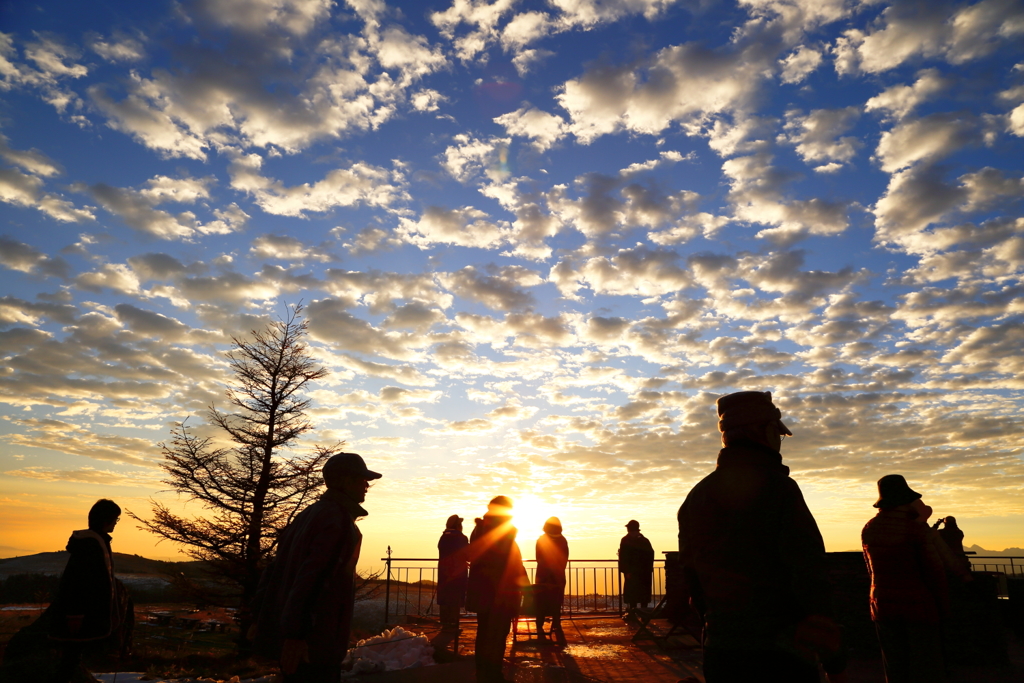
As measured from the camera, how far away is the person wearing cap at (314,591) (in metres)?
3.59

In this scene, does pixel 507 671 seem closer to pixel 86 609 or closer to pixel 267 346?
pixel 86 609

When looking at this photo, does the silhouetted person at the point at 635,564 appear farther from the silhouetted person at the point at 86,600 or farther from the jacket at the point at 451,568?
the silhouetted person at the point at 86,600

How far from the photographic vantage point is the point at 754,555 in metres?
2.81

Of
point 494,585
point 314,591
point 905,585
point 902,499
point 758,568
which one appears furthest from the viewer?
point 494,585

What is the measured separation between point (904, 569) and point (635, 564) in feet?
37.2

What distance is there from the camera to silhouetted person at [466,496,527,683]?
23.9 feet

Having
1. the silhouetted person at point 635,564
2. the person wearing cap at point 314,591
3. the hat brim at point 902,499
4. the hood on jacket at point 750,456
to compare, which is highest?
the hood on jacket at point 750,456

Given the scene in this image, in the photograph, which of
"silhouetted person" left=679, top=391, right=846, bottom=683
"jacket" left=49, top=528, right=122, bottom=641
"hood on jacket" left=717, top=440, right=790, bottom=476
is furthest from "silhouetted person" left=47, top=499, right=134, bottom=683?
"hood on jacket" left=717, top=440, right=790, bottom=476

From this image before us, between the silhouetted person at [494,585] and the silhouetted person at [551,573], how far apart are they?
5065 millimetres

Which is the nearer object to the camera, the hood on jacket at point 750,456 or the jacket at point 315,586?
the hood on jacket at point 750,456

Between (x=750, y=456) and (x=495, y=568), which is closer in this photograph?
(x=750, y=456)

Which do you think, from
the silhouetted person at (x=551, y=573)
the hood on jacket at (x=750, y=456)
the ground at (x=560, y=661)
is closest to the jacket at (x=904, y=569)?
the hood on jacket at (x=750, y=456)

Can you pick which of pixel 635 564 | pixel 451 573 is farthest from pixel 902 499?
pixel 635 564

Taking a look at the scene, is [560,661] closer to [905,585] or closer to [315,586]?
[905,585]
